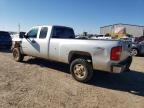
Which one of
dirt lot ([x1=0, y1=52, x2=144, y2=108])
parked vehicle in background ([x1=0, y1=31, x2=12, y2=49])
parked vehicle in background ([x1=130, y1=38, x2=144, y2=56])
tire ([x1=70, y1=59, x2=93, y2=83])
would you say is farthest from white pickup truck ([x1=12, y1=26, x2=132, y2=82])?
parked vehicle in background ([x1=130, y1=38, x2=144, y2=56])

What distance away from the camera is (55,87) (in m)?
6.99

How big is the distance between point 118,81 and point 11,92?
3.96 metres

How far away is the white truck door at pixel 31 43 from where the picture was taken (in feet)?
32.9

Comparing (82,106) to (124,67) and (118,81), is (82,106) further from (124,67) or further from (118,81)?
(118,81)

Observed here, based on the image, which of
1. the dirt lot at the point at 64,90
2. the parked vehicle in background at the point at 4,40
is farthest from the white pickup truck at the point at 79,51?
the parked vehicle in background at the point at 4,40

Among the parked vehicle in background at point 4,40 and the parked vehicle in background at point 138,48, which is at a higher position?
the parked vehicle in background at point 4,40

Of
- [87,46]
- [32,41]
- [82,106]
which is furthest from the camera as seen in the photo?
[32,41]

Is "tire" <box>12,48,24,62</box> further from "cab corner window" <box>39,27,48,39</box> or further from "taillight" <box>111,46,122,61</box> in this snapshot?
"taillight" <box>111,46,122,61</box>

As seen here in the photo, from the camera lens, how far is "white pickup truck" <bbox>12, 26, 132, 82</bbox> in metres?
6.96

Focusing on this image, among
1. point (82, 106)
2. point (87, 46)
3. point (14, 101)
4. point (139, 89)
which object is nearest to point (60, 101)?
point (82, 106)

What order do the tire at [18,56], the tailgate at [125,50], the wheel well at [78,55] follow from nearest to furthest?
the tailgate at [125,50], the wheel well at [78,55], the tire at [18,56]

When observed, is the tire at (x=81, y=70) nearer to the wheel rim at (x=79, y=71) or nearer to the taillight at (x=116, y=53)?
the wheel rim at (x=79, y=71)

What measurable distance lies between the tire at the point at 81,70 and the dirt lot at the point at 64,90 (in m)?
0.21

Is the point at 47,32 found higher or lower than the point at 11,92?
higher
